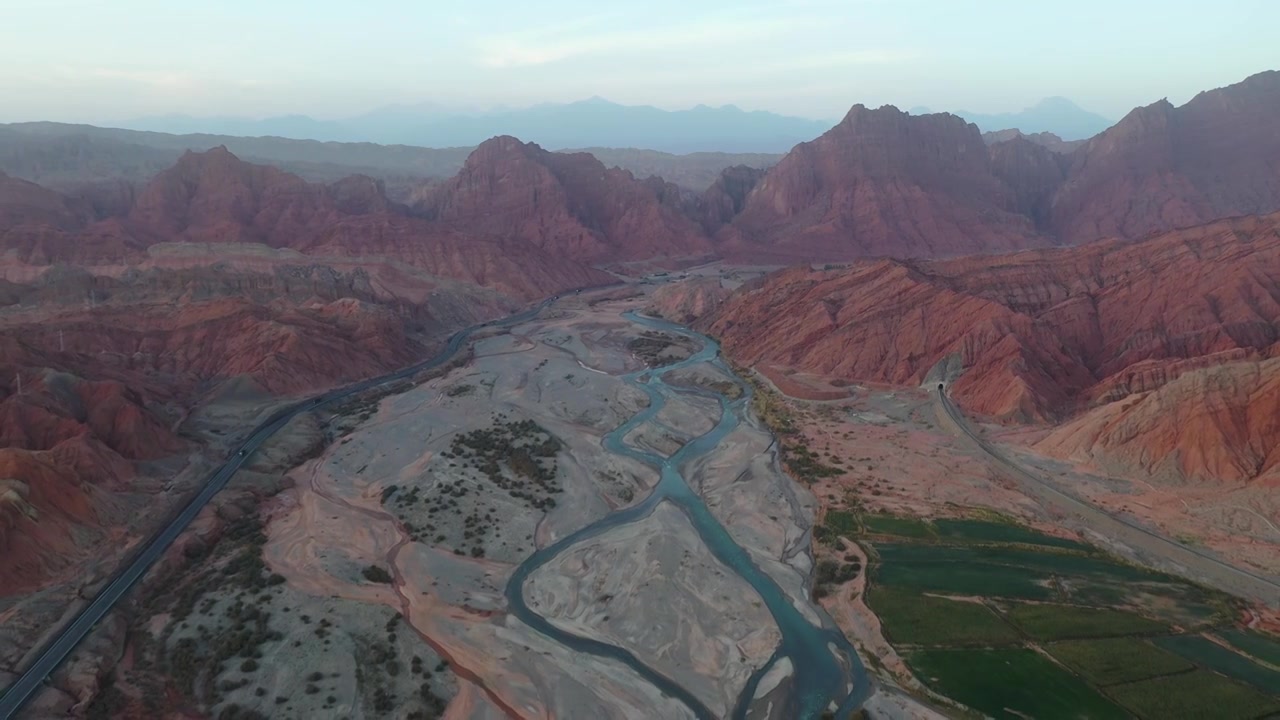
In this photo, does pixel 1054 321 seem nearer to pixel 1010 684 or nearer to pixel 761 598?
pixel 761 598

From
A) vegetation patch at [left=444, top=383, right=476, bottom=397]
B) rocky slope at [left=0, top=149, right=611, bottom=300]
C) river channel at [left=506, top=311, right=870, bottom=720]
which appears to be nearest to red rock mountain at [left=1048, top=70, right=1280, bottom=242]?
rocky slope at [left=0, top=149, right=611, bottom=300]

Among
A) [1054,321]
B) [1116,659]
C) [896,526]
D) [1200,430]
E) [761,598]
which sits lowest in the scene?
[761,598]

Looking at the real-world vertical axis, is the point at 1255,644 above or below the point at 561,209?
below

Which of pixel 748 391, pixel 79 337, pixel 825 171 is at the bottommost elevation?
pixel 748 391

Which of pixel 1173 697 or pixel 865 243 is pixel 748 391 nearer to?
pixel 1173 697

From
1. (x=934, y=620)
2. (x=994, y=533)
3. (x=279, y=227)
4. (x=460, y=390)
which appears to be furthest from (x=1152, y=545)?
(x=279, y=227)

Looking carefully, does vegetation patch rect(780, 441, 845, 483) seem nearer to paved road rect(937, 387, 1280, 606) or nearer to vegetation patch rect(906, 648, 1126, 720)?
paved road rect(937, 387, 1280, 606)

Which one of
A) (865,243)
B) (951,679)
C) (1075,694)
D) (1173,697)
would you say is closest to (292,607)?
(951,679)
